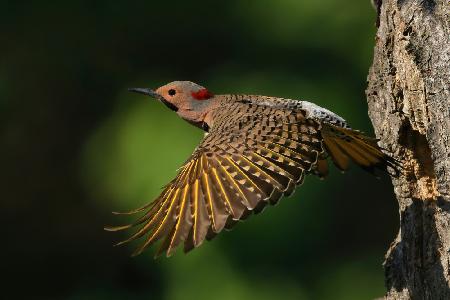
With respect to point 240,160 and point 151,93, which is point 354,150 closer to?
point 240,160

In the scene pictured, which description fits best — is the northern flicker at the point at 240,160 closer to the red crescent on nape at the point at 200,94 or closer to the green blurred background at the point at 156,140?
the red crescent on nape at the point at 200,94

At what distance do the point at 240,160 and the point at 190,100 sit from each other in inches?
37.3

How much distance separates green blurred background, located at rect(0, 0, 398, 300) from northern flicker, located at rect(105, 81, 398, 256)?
6.21ft

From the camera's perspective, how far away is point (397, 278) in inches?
185

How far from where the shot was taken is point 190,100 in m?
5.32

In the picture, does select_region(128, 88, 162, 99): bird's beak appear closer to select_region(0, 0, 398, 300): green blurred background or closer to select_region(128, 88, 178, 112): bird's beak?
select_region(128, 88, 178, 112): bird's beak

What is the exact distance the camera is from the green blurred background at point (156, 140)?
727 cm

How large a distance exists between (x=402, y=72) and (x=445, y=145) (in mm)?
358

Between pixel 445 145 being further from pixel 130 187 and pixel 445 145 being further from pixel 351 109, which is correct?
pixel 130 187

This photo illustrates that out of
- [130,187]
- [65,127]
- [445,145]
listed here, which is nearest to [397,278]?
[445,145]

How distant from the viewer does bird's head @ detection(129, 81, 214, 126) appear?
531 cm

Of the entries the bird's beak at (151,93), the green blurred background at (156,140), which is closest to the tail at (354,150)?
the bird's beak at (151,93)

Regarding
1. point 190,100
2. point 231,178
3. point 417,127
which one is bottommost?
point 231,178

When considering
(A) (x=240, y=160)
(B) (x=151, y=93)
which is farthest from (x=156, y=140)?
(A) (x=240, y=160)
